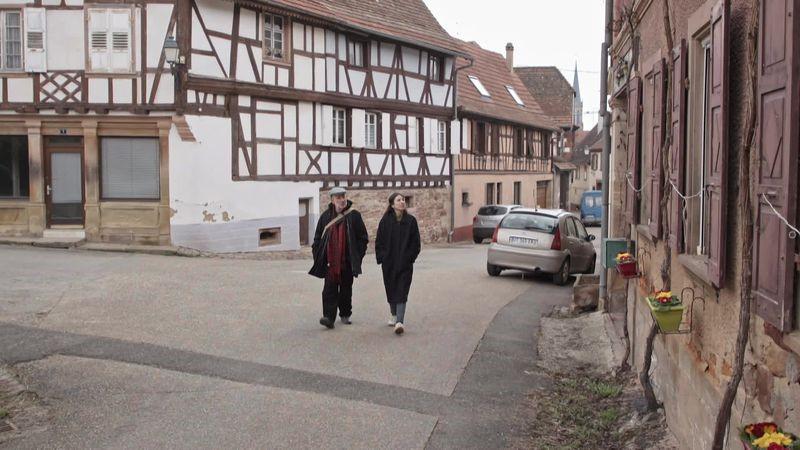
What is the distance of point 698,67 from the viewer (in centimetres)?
578

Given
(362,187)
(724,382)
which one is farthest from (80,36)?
(724,382)

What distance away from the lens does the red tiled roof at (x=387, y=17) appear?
22.9m

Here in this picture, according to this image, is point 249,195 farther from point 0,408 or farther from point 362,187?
point 0,408

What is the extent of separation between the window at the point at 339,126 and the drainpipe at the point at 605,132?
514 inches

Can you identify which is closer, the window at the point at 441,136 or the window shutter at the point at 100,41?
the window shutter at the point at 100,41

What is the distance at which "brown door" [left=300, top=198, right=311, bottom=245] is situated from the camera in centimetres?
2367

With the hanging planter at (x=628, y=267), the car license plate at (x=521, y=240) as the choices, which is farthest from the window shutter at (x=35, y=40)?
the hanging planter at (x=628, y=267)

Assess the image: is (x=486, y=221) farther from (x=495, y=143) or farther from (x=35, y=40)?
(x=35, y=40)

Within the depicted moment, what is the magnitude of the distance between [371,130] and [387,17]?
4250 millimetres

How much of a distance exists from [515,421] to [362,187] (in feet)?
64.0

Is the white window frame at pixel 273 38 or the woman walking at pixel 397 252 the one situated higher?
the white window frame at pixel 273 38

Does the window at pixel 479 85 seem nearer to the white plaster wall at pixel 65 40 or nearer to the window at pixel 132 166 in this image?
the window at pixel 132 166

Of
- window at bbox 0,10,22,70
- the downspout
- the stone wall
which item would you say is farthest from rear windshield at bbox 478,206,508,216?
window at bbox 0,10,22,70

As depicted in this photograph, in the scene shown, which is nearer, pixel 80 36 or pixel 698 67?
pixel 698 67
